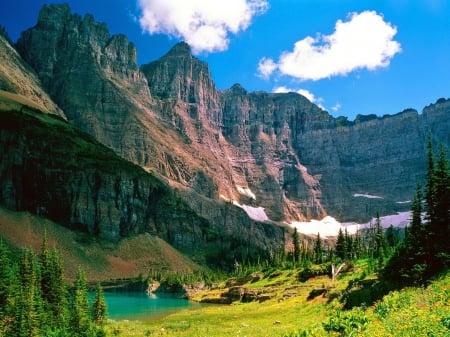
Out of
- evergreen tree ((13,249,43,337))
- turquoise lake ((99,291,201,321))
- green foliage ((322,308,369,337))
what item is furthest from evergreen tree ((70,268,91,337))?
green foliage ((322,308,369,337))

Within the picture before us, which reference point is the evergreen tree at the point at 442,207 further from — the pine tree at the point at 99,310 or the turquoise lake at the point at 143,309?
the turquoise lake at the point at 143,309

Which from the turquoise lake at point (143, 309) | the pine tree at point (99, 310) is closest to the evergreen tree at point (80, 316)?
the pine tree at point (99, 310)

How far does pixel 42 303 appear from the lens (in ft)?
181

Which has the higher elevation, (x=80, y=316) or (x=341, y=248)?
(x=341, y=248)

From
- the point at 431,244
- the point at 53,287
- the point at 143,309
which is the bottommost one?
the point at 143,309

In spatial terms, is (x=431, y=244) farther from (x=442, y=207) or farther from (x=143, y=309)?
(x=143, y=309)

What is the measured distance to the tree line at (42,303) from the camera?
49.2 metres

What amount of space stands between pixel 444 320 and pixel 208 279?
18445 cm

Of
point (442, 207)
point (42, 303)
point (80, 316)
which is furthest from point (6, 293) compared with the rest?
point (442, 207)

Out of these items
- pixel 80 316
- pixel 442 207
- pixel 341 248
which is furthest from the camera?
pixel 341 248

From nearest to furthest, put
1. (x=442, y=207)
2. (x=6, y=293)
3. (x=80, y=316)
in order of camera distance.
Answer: (x=442, y=207) → (x=6, y=293) → (x=80, y=316)

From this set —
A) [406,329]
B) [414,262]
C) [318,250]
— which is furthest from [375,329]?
[318,250]

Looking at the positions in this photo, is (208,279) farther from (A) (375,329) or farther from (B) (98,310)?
(A) (375,329)

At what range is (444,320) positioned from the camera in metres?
18.3
